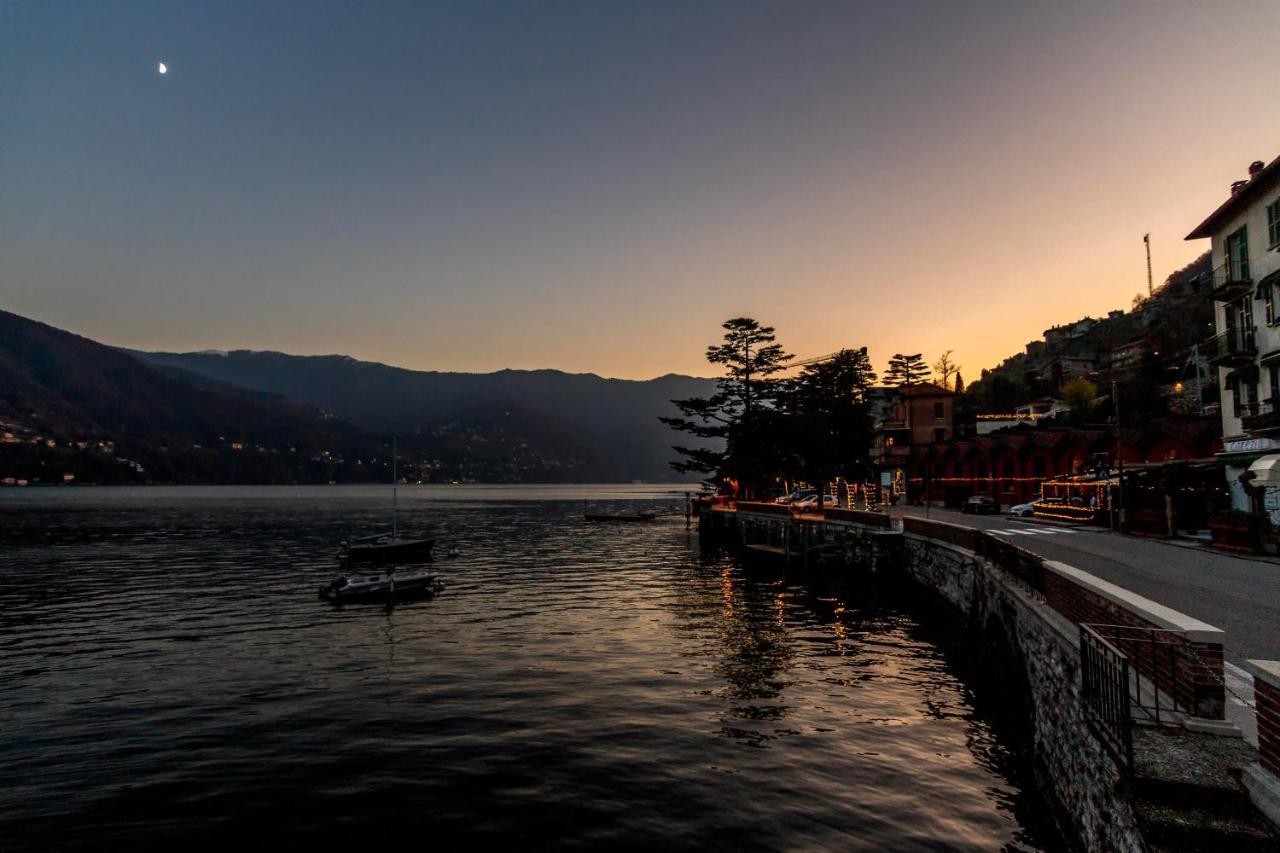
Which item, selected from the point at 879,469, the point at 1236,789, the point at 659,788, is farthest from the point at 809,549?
the point at 879,469

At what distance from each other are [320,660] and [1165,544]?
3551 cm

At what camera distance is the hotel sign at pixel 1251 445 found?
3366 cm

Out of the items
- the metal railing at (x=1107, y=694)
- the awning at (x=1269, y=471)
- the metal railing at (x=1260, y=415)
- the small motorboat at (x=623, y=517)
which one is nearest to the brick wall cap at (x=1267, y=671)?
the metal railing at (x=1107, y=694)

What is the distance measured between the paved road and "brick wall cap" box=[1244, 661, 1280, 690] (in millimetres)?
6099

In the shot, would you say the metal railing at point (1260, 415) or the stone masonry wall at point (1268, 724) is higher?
the metal railing at point (1260, 415)

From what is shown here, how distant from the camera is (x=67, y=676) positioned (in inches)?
906

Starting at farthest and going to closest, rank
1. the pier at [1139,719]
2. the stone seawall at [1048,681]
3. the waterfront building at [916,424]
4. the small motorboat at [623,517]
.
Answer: the small motorboat at [623,517] < the waterfront building at [916,424] < the stone seawall at [1048,681] < the pier at [1139,719]

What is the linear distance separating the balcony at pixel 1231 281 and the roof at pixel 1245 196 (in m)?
2.63

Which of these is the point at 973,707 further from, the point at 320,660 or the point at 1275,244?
the point at 1275,244

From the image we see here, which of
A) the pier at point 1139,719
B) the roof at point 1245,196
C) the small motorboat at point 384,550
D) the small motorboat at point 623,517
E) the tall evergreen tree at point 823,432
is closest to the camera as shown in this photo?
the pier at point 1139,719

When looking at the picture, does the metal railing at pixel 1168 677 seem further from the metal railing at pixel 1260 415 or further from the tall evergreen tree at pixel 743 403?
the tall evergreen tree at pixel 743 403

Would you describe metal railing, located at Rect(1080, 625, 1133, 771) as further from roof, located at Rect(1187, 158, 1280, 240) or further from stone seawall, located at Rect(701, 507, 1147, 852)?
roof, located at Rect(1187, 158, 1280, 240)

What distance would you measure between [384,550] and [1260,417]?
56.6 metres

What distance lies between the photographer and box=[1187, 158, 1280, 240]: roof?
3244 centimetres
